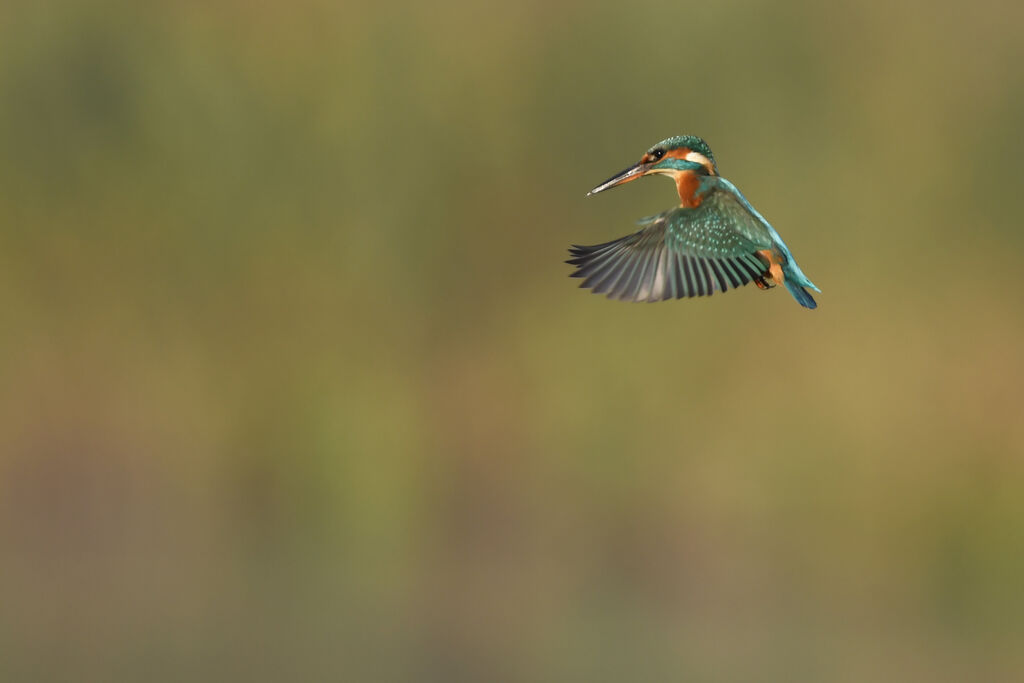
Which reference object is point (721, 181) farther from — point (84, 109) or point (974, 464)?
point (84, 109)

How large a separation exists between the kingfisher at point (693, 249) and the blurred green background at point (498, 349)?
2.78 m

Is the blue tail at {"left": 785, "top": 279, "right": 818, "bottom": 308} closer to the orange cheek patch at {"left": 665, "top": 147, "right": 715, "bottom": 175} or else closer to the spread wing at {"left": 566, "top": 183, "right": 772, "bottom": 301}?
the spread wing at {"left": 566, "top": 183, "right": 772, "bottom": 301}

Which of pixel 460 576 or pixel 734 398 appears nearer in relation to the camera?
pixel 734 398

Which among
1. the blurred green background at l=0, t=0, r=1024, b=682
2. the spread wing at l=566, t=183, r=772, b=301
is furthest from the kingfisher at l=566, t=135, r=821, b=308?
the blurred green background at l=0, t=0, r=1024, b=682

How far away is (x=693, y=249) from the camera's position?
177 centimetres

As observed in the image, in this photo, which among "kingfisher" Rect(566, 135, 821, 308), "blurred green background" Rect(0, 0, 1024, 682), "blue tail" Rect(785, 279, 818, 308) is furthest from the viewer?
"blurred green background" Rect(0, 0, 1024, 682)

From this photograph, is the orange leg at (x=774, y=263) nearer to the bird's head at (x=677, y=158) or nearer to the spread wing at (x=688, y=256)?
the spread wing at (x=688, y=256)

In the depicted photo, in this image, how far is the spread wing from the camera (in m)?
A: 1.70

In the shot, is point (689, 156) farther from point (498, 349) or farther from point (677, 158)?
point (498, 349)

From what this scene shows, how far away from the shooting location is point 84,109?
518 centimetres

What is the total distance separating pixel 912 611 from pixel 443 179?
2.03 m

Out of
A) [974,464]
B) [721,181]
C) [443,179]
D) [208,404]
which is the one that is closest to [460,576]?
[208,404]

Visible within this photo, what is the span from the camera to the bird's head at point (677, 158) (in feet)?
5.49

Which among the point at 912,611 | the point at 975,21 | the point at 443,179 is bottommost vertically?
the point at 912,611
